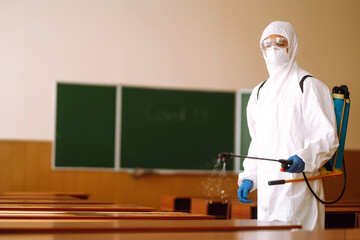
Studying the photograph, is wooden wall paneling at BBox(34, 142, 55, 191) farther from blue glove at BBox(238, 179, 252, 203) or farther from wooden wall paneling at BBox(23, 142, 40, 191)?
blue glove at BBox(238, 179, 252, 203)

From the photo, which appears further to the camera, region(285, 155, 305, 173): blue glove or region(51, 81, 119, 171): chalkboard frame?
region(51, 81, 119, 171): chalkboard frame

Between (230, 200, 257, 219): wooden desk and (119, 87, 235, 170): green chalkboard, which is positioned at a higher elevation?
(119, 87, 235, 170): green chalkboard

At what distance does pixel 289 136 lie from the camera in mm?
2602

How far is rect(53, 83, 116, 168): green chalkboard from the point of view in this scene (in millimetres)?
6219

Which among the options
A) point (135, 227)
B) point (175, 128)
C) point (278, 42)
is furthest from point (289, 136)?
point (175, 128)

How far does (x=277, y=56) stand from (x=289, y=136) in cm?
43

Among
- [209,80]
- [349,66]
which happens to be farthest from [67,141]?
[349,66]

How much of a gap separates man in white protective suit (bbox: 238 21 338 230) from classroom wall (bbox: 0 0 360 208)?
3.17m

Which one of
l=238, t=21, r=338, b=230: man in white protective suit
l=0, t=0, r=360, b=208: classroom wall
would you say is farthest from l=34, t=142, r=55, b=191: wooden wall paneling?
l=238, t=21, r=338, b=230: man in white protective suit

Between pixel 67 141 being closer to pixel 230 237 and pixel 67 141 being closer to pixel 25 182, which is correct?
pixel 25 182

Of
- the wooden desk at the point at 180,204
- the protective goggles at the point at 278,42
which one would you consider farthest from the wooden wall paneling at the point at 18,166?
the protective goggles at the point at 278,42

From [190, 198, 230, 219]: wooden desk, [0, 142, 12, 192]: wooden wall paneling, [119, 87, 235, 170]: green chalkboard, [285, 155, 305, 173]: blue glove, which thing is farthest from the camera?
[119, 87, 235, 170]: green chalkboard

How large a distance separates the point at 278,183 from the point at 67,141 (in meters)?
4.12

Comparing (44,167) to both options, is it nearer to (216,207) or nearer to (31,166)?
(31,166)
